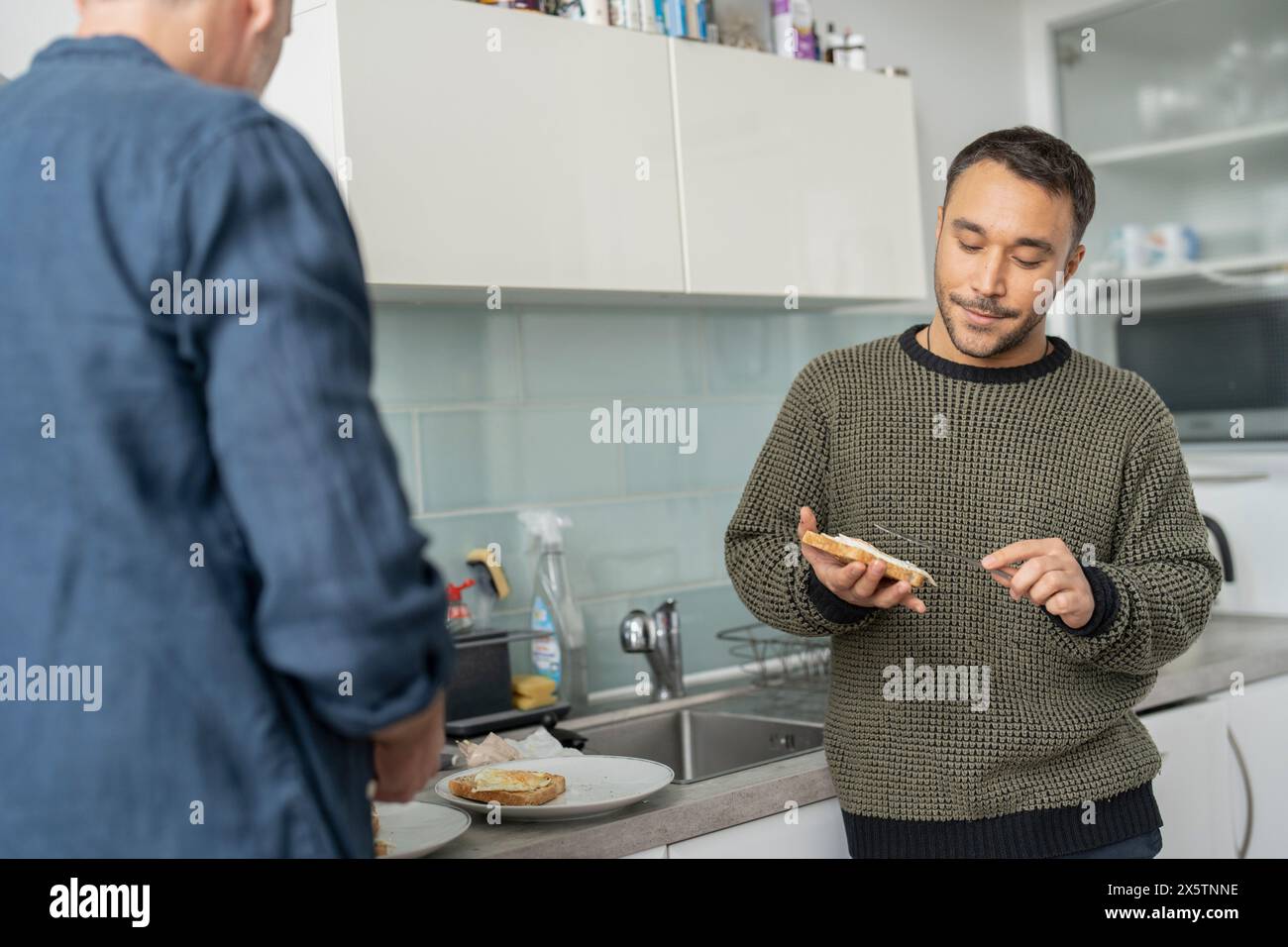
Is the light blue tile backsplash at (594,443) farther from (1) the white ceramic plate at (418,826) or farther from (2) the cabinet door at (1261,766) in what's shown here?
(2) the cabinet door at (1261,766)

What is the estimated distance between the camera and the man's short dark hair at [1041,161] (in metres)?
1.50

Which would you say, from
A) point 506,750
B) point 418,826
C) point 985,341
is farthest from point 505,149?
point 418,826

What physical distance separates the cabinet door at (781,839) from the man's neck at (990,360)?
59cm

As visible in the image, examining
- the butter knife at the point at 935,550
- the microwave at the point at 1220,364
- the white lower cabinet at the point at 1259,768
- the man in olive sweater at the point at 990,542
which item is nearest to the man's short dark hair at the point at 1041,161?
the man in olive sweater at the point at 990,542

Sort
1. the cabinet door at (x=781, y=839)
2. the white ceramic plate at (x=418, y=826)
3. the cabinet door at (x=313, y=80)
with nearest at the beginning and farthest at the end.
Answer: the white ceramic plate at (x=418, y=826) < the cabinet door at (x=781, y=839) < the cabinet door at (x=313, y=80)

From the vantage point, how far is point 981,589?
1.50 metres

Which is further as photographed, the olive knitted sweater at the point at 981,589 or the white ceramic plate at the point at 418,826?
the olive knitted sweater at the point at 981,589

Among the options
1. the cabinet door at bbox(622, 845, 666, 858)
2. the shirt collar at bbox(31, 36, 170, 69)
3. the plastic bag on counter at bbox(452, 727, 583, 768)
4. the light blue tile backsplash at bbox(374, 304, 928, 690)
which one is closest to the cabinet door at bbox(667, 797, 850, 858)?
the cabinet door at bbox(622, 845, 666, 858)

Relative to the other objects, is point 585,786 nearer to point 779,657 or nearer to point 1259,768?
point 779,657

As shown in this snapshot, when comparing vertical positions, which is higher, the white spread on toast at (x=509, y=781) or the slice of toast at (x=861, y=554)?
the slice of toast at (x=861, y=554)

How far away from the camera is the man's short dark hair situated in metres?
1.50

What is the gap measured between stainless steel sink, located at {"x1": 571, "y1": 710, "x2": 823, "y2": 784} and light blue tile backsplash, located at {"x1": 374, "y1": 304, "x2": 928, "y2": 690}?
19 centimetres

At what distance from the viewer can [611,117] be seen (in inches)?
75.1

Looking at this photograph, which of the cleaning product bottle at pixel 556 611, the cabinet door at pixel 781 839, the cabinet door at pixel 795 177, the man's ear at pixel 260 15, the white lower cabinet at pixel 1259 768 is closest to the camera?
the man's ear at pixel 260 15
